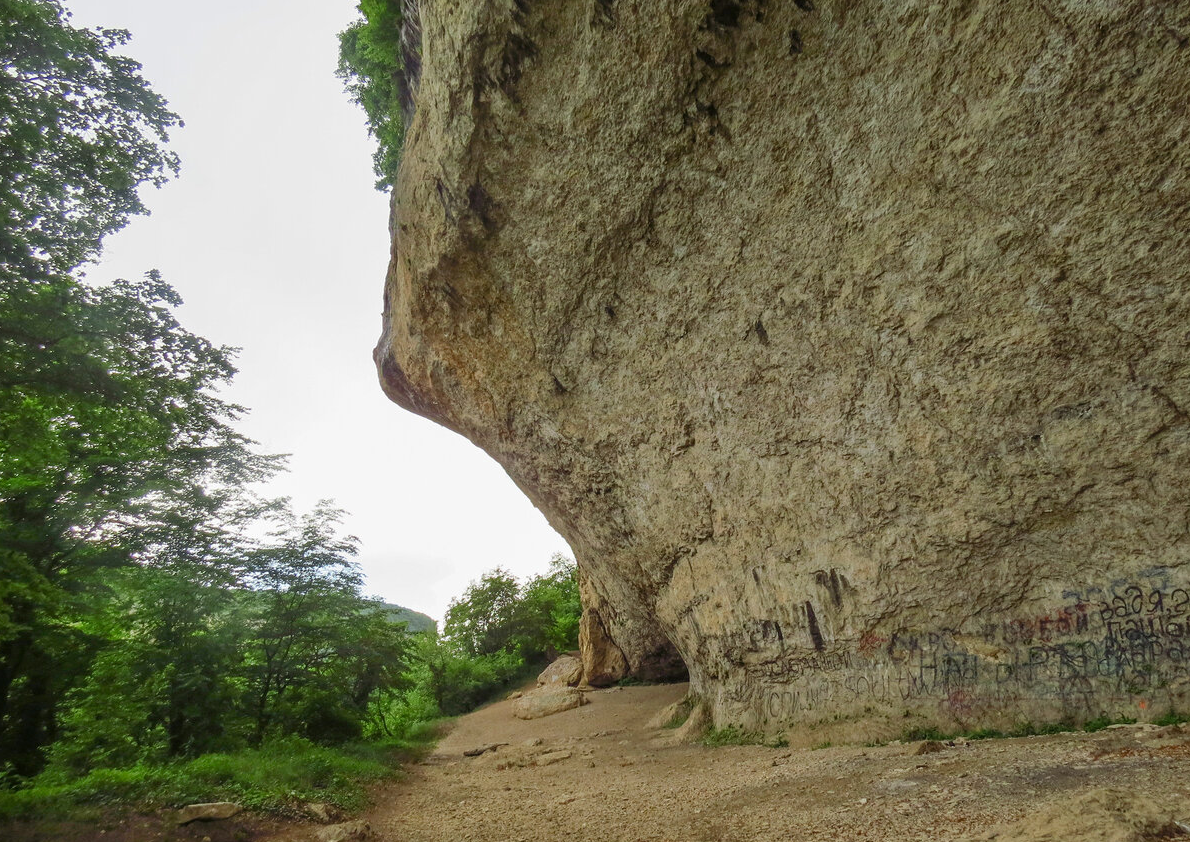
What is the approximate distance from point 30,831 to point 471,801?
4975 millimetres

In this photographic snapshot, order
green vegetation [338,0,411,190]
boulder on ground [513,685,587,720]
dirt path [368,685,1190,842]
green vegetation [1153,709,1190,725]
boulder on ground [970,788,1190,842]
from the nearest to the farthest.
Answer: boulder on ground [970,788,1190,842]
dirt path [368,685,1190,842]
green vegetation [1153,709,1190,725]
green vegetation [338,0,411,190]
boulder on ground [513,685,587,720]

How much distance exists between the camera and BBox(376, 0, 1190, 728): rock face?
21.8 feet

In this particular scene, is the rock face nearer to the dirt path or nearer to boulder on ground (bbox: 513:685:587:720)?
the dirt path

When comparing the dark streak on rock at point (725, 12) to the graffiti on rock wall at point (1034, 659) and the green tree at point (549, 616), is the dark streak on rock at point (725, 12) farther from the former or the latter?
the green tree at point (549, 616)

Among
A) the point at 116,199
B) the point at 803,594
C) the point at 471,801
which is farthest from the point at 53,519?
the point at 803,594

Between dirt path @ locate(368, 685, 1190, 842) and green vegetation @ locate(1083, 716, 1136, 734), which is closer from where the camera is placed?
dirt path @ locate(368, 685, 1190, 842)

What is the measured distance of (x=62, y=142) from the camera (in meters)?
9.59

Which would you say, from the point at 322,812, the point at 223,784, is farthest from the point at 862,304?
the point at 223,784

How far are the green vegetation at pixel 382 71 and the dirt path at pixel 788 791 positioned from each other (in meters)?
13.6

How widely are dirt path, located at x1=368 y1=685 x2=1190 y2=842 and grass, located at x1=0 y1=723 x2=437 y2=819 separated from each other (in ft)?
2.85

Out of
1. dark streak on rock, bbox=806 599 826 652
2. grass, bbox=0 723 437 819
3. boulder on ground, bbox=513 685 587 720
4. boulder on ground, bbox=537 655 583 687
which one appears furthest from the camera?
boulder on ground, bbox=537 655 583 687

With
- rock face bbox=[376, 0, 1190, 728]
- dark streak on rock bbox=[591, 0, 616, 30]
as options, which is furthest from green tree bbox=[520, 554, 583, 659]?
dark streak on rock bbox=[591, 0, 616, 30]

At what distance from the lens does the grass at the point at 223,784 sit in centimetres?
608

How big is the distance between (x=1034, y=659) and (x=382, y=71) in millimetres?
18029
